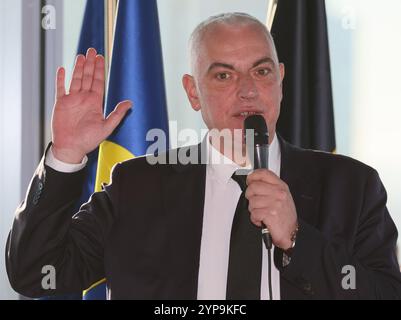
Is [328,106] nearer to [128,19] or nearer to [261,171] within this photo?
[128,19]

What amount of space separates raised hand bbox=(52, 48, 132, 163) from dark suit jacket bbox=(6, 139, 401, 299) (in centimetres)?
8

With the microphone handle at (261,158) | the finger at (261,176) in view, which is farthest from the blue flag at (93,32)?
the finger at (261,176)

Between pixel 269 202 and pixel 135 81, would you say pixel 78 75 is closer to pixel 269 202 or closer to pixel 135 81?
pixel 269 202

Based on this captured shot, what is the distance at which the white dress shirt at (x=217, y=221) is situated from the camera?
6.15 feet

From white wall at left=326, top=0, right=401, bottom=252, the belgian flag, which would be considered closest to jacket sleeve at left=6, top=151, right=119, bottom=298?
the belgian flag

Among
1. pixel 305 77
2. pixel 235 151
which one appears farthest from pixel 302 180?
pixel 305 77

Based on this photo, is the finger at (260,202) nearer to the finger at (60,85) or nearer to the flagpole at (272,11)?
the finger at (60,85)

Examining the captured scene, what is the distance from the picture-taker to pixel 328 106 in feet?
9.90

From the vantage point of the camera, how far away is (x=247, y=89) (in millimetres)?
2059

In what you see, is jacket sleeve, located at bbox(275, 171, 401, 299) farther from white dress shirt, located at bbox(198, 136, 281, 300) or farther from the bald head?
the bald head

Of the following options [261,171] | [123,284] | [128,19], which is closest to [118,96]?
[128,19]

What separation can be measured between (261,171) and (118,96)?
5.46 ft

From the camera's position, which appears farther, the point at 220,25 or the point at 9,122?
the point at 9,122

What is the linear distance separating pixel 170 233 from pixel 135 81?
1.22 m
